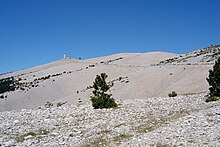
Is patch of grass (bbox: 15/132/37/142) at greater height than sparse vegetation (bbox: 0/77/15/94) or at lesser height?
lesser

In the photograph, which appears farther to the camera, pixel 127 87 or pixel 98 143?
pixel 127 87

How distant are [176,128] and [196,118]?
2.28 meters

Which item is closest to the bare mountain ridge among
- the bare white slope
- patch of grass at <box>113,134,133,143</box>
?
the bare white slope

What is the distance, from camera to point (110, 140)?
13.5m

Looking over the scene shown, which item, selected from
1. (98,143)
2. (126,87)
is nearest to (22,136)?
(98,143)

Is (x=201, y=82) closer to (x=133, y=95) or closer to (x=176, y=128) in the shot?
(x=133, y=95)

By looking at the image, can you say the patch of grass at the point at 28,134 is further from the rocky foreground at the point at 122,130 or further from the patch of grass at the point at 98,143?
the patch of grass at the point at 98,143

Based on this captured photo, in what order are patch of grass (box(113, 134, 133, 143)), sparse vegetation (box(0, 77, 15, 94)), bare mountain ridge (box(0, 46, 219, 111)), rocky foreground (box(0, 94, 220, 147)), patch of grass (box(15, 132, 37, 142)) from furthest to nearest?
sparse vegetation (box(0, 77, 15, 94)) → bare mountain ridge (box(0, 46, 219, 111)) → patch of grass (box(15, 132, 37, 142)) → patch of grass (box(113, 134, 133, 143)) → rocky foreground (box(0, 94, 220, 147))

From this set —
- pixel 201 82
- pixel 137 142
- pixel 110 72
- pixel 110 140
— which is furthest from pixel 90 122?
pixel 110 72

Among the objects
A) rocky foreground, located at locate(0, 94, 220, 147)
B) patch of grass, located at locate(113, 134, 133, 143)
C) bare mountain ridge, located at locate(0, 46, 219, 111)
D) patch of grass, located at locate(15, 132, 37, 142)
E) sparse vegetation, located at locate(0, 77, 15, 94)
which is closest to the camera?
rocky foreground, located at locate(0, 94, 220, 147)

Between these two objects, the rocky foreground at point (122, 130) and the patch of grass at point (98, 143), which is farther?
the patch of grass at point (98, 143)

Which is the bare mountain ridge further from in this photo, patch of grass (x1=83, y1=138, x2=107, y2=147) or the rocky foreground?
patch of grass (x1=83, y1=138, x2=107, y2=147)

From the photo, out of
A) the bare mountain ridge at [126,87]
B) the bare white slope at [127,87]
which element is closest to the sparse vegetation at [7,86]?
the bare mountain ridge at [126,87]

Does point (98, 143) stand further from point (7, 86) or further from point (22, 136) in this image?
point (7, 86)
